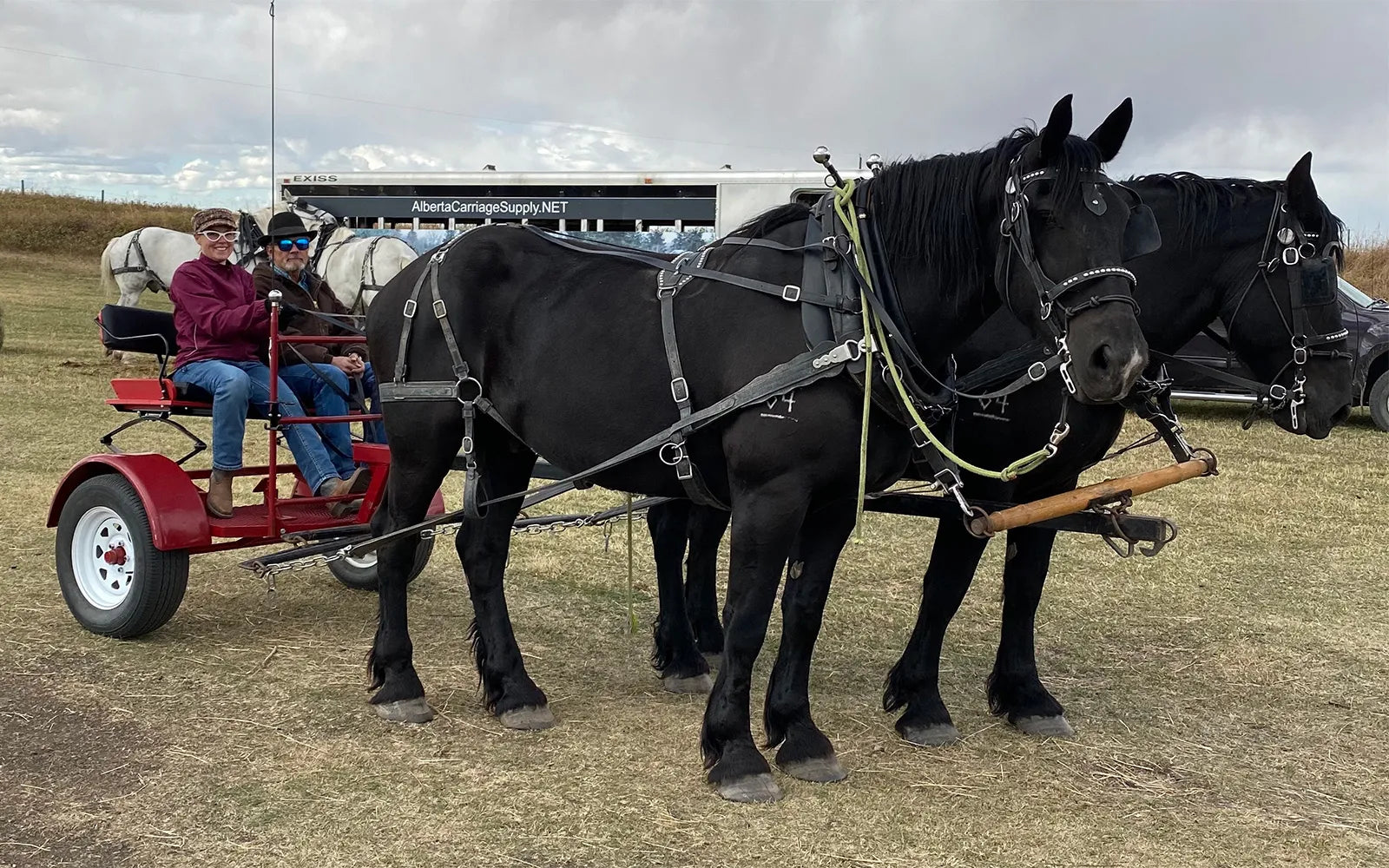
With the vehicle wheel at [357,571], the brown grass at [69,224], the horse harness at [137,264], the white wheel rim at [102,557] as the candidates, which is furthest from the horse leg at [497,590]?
the brown grass at [69,224]

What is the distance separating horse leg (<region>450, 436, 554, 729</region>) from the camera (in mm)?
4430

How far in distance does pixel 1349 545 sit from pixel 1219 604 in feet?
7.12

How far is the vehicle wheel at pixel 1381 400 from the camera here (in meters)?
13.2

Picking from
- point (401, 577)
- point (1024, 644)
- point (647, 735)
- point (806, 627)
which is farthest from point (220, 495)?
point (1024, 644)

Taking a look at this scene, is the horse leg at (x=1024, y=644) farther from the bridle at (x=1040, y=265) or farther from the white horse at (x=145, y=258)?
the white horse at (x=145, y=258)

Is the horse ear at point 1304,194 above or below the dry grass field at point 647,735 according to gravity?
above

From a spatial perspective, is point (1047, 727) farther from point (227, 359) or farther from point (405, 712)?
point (227, 359)

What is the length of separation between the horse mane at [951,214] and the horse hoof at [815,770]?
1.70m

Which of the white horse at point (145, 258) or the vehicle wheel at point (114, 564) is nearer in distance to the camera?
the vehicle wheel at point (114, 564)

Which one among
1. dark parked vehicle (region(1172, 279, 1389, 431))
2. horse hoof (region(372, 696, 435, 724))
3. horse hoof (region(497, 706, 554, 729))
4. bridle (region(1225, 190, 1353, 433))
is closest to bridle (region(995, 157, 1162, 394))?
bridle (region(1225, 190, 1353, 433))

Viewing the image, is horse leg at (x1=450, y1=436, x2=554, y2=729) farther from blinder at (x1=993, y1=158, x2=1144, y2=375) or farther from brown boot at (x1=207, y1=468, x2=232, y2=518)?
blinder at (x1=993, y1=158, x2=1144, y2=375)

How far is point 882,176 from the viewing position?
Answer: 3.84 m

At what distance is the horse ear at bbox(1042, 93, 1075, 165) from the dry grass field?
84.5 inches

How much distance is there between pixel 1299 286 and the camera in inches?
163
